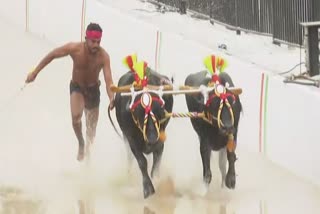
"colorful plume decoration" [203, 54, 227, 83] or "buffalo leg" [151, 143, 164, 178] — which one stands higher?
"colorful plume decoration" [203, 54, 227, 83]

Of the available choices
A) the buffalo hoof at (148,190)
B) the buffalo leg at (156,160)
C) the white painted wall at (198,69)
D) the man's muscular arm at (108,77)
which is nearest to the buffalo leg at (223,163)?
the buffalo leg at (156,160)

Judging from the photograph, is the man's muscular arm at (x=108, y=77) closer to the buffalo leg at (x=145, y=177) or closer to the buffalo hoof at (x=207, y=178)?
the buffalo leg at (x=145, y=177)

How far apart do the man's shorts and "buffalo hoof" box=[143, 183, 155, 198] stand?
7.34 ft

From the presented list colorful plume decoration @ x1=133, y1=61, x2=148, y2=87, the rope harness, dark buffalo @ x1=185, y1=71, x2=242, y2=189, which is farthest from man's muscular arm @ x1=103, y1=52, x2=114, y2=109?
dark buffalo @ x1=185, y1=71, x2=242, y2=189

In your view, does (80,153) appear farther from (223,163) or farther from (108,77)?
(223,163)

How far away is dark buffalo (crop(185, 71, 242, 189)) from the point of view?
8.01m

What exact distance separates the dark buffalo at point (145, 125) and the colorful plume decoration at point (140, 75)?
19 centimetres

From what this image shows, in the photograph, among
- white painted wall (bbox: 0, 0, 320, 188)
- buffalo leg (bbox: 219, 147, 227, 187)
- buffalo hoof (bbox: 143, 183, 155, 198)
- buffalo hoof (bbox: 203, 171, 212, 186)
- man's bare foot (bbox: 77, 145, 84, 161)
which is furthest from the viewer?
man's bare foot (bbox: 77, 145, 84, 161)

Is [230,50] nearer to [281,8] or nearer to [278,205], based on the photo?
[281,8]

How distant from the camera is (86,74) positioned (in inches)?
380

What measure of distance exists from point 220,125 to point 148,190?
1011mm

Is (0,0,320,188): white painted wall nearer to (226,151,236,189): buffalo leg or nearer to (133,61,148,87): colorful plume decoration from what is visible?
(226,151,236,189): buffalo leg

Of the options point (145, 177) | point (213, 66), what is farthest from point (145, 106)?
point (213, 66)

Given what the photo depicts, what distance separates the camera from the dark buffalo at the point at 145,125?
7809 mm
